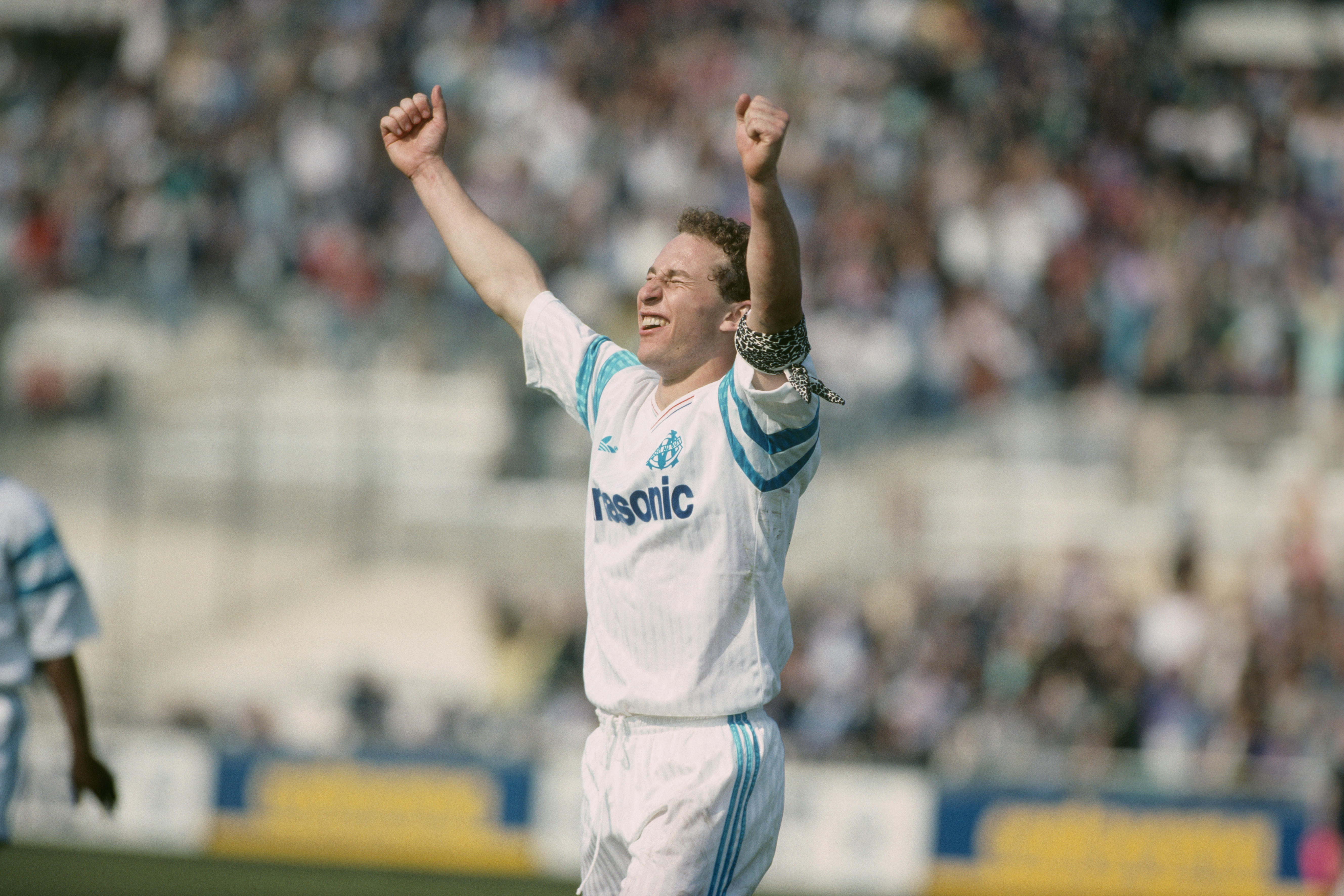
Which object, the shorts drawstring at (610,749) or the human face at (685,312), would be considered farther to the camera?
the human face at (685,312)

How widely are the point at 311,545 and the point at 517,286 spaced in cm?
1164

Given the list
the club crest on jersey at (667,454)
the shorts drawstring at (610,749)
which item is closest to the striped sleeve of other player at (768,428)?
the club crest on jersey at (667,454)

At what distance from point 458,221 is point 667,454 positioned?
123cm

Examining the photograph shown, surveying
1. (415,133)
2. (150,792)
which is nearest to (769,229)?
(415,133)

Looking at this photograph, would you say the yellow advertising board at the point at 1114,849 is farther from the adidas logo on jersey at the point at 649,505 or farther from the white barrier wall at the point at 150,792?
the adidas logo on jersey at the point at 649,505

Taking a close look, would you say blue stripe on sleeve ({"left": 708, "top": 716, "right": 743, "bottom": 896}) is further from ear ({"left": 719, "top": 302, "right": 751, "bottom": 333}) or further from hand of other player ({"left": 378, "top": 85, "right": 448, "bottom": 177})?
hand of other player ({"left": 378, "top": 85, "right": 448, "bottom": 177})

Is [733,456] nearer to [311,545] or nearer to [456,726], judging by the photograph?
[456,726]

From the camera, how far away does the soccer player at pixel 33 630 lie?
18.9ft

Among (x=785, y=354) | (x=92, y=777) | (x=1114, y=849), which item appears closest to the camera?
(x=785, y=354)

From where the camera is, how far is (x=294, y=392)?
53.8 feet

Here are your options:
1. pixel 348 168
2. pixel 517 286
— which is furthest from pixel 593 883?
pixel 348 168

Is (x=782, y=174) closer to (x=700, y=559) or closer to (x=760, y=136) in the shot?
(x=700, y=559)

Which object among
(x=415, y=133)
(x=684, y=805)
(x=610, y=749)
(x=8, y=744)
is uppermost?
(x=415, y=133)

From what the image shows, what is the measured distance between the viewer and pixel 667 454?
4574 millimetres
